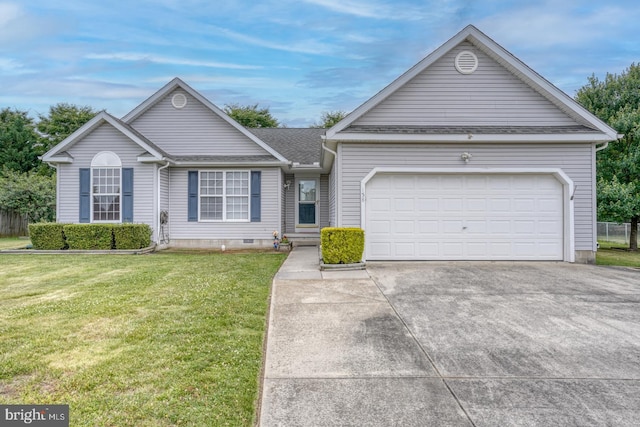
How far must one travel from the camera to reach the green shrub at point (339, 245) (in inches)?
329

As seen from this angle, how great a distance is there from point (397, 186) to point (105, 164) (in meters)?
9.86

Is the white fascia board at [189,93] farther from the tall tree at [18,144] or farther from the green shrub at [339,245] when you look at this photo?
the tall tree at [18,144]

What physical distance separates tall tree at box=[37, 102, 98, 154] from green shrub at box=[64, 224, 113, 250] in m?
25.0

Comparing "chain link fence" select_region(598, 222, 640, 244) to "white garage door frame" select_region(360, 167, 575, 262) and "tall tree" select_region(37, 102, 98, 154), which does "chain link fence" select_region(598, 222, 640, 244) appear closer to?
"white garage door frame" select_region(360, 167, 575, 262)

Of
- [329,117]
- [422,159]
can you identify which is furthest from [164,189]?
[329,117]

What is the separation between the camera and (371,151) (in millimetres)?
9445

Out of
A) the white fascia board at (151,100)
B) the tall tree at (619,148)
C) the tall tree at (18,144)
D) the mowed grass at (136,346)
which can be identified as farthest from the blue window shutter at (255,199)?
the tall tree at (18,144)

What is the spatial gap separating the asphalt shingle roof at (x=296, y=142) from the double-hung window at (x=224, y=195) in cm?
259

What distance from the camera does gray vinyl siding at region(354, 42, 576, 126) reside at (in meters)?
9.73

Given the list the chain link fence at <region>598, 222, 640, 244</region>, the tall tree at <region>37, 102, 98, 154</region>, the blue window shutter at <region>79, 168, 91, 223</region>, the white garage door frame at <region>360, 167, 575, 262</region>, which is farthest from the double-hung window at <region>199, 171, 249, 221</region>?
the tall tree at <region>37, 102, 98, 154</region>

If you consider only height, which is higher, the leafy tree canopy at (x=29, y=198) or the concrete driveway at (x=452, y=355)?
→ the leafy tree canopy at (x=29, y=198)

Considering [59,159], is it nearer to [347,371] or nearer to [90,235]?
[90,235]

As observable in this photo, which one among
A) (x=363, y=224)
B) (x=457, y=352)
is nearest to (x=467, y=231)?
(x=363, y=224)

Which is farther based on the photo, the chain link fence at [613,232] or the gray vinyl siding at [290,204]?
the chain link fence at [613,232]
